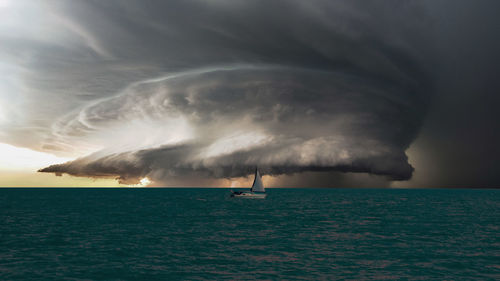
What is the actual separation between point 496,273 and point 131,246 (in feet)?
124

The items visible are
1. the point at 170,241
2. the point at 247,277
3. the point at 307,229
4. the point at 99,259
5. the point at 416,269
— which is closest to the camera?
the point at 247,277

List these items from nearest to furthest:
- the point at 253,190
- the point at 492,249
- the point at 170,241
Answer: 1. the point at 492,249
2. the point at 170,241
3. the point at 253,190

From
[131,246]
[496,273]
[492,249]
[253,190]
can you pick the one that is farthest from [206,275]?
[253,190]

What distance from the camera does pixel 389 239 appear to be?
54562 millimetres

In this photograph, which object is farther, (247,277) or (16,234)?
(16,234)

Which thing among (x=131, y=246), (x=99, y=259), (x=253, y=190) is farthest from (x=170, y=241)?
(x=253, y=190)

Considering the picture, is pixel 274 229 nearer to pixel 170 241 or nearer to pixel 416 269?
pixel 170 241

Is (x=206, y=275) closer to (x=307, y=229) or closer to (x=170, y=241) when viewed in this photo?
(x=170, y=241)

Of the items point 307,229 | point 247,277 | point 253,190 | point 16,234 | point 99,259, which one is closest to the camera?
point 247,277

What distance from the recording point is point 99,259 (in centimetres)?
4025

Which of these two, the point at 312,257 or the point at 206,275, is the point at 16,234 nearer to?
the point at 206,275

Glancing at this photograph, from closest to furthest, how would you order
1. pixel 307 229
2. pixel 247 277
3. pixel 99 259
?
pixel 247 277 < pixel 99 259 < pixel 307 229

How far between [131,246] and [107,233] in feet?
50.3

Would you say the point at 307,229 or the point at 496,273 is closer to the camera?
the point at 496,273
